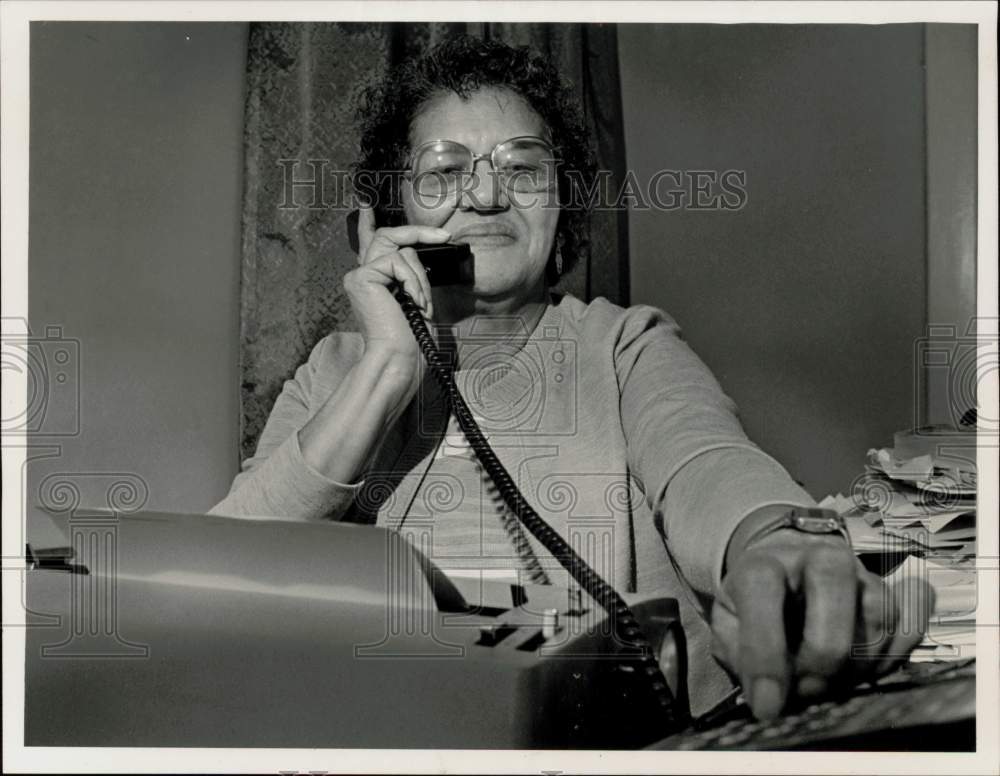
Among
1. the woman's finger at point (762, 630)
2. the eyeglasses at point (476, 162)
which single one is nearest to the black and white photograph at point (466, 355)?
the eyeglasses at point (476, 162)

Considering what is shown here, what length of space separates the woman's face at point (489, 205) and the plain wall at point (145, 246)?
400mm

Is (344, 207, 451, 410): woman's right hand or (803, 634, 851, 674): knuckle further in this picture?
(344, 207, 451, 410): woman's right hand

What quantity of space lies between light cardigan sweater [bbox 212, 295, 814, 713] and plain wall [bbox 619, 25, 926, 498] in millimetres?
133

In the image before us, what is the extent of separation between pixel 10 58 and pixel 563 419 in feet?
4.38

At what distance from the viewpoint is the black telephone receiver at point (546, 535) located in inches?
81.5

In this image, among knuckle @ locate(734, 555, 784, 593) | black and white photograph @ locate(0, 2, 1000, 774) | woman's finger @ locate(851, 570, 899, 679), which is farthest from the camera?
black and white photograph @ locate(0, 2, 1000, 774)

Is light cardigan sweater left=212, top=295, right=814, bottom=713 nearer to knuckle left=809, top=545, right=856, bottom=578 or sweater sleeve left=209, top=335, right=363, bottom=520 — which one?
sweater sleeve left=209, top=335, right=363, bottom=520

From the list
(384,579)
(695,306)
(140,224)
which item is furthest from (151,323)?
(695,306)

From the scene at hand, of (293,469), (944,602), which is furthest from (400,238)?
(944,602)

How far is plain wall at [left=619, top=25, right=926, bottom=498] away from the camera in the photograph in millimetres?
2168

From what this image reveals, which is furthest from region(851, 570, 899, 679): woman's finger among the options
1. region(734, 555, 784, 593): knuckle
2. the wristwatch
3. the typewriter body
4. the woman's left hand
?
the typewriter body

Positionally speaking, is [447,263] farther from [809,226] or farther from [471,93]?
[809,226]

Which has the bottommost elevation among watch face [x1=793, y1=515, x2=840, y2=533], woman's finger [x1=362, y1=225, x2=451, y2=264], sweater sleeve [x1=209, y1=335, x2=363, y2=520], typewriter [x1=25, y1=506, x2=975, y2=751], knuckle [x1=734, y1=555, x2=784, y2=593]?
typewriter [x1=25, y1=506, x2=975, y2=751]

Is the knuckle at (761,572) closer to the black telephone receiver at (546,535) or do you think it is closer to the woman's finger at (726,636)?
the woman's finger at (726,636)
